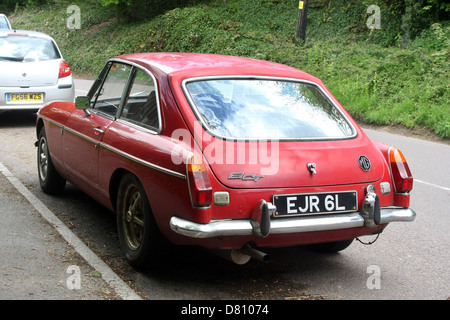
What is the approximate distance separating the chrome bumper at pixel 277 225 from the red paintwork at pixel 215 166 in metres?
0.06

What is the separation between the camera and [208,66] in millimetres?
5336

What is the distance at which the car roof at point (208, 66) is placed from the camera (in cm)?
520

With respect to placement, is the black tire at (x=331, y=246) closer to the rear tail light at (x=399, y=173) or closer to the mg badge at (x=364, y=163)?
the rear tail light at (x=399, y=173)

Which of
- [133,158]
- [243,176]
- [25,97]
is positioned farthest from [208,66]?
[25,97]

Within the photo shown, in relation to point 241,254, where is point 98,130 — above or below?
above

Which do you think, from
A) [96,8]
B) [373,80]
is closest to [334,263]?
[373,80]

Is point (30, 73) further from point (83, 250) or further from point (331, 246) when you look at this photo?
Answer: point (331, 246)

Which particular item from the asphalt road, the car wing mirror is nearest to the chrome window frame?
the asphalt road

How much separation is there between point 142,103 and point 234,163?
1234mm

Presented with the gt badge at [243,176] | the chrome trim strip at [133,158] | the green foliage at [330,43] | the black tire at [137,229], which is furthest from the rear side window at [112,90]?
the green foliage at [330,43]

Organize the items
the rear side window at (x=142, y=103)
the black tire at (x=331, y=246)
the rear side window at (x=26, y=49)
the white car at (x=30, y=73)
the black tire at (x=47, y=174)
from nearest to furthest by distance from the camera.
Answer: the rear side window at (x=142, y=103) < the black tire at (x=331, y=246) < the black tire at (x=47, y=174) < the white car at (x=30, y=73) < the rear side window at (x=26, y=49)

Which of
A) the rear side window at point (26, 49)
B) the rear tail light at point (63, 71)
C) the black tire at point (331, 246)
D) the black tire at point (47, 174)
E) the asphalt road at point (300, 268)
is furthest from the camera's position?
the rear tail light at point (63, 71)

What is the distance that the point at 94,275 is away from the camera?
4863 millimetres
